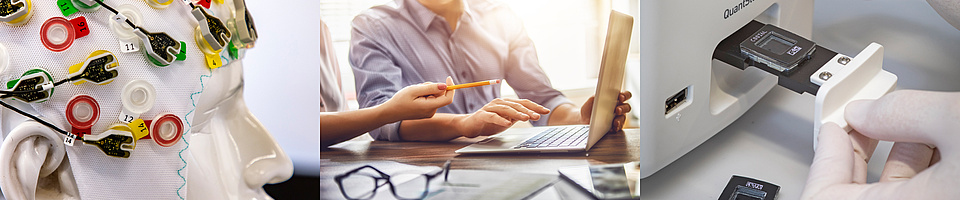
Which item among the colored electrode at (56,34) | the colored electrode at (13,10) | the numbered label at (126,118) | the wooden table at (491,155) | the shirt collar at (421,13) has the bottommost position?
the wooden table at (491,155)

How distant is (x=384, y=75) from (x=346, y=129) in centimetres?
8

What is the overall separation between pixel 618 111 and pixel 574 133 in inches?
2.3

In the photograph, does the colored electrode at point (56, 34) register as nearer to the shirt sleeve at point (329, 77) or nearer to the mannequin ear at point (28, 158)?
the mannequin ear at point (28, 158)

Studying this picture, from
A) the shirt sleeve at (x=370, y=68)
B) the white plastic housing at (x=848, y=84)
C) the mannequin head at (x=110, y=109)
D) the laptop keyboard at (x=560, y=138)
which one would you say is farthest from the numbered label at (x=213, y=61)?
the white plastic housing at (x=848, y=84)

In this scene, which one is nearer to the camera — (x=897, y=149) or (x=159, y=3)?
(x=159, y=3)

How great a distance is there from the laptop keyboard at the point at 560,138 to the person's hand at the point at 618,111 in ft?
0.04

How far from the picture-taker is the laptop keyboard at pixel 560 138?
905 mm

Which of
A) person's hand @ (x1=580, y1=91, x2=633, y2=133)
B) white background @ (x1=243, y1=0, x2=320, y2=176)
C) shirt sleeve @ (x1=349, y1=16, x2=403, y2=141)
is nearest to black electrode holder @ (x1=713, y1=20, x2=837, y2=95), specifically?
person's hand @ (x1=580, y1=91, x2=633, y2=133)

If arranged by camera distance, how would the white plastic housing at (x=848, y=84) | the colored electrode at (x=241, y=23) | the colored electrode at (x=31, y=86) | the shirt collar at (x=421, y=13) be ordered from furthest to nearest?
the shirt collar at (x=421, y=13)
the white plastic housing at (x=848, y=84)
the colored electrode at (x=241, y=23)
the colored electrode at (x=31, y=86)

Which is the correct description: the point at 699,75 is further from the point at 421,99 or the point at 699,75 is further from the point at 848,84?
the point at 421,99

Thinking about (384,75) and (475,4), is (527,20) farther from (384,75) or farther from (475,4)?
(384,75)

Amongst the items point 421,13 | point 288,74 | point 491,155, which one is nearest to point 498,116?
point 491,155

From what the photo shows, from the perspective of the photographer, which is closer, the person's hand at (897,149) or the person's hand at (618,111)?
the person's hand at (897,149)

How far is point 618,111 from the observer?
0.90 meters
